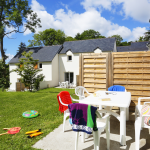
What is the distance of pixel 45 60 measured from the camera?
21172 mm

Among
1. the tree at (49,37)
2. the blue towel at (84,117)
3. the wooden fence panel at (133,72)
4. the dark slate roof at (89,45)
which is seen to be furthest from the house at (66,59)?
the tree at (49,37)

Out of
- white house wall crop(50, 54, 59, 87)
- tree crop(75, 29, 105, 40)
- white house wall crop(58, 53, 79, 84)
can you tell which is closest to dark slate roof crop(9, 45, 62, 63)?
white house wall crop(50, 54, 59, 87)

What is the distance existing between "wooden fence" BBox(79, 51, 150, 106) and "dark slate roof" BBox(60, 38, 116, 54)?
45.1ft

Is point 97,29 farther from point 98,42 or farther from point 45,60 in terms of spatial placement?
point 45,60

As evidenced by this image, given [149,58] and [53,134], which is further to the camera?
[149,58]

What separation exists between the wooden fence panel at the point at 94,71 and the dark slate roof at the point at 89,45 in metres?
13.7

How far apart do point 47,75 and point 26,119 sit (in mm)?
16026

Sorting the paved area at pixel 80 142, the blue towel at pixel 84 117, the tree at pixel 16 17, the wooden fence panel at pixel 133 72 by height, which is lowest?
the paved area at pixel 80 142

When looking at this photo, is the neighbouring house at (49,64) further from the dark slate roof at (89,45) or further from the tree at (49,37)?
the tree at (49,37)

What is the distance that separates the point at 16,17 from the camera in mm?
23547

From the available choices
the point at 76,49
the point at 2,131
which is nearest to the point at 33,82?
the point at 76,49

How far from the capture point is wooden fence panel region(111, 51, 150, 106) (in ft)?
18.7

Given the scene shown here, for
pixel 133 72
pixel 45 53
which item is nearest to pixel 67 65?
pixel 45 53

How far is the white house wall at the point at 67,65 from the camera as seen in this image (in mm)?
20953
